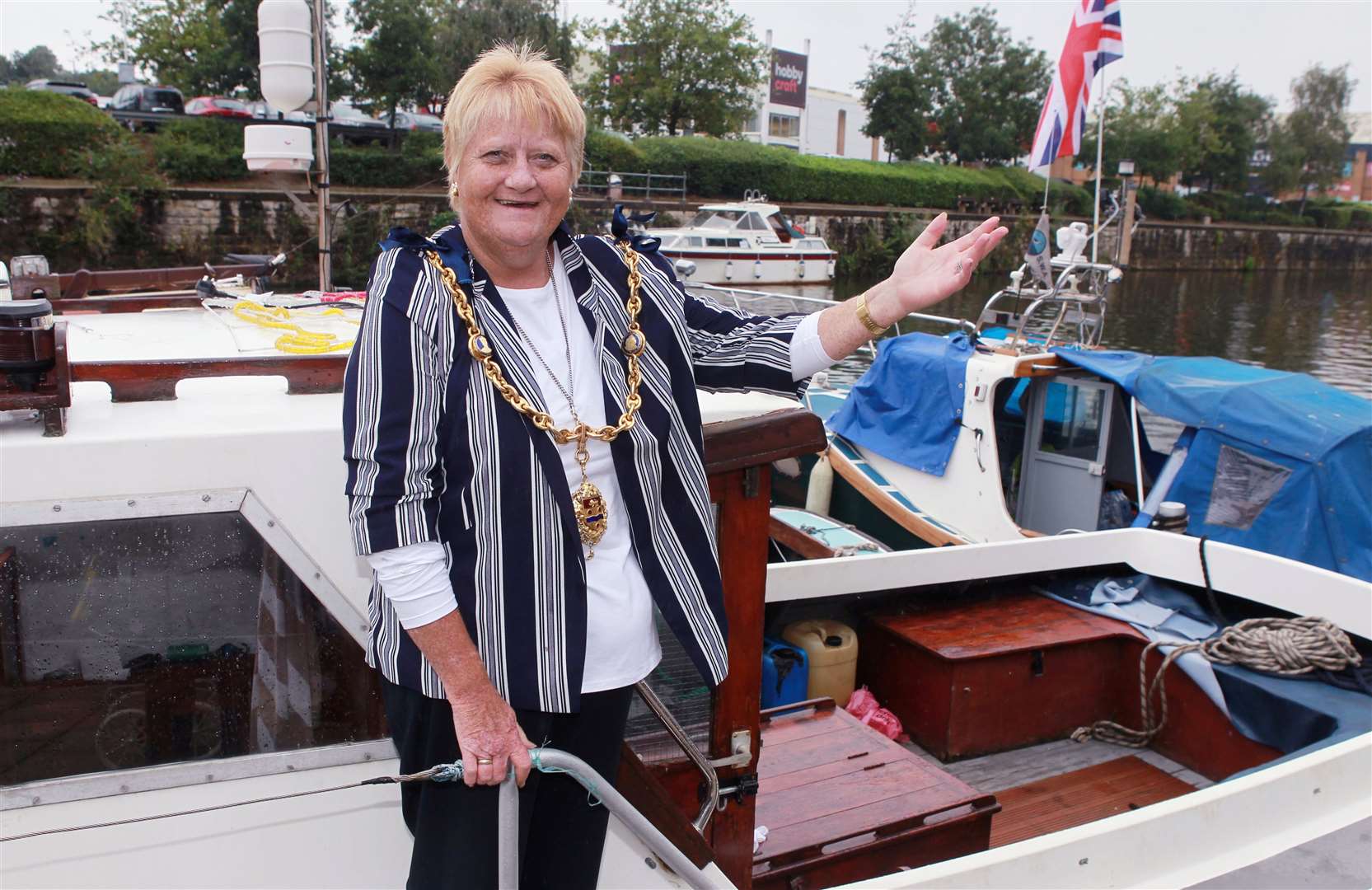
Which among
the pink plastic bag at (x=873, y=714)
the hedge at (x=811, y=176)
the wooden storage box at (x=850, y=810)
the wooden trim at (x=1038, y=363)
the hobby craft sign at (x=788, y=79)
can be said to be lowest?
the pink plastic bag at (x=873, y=714)

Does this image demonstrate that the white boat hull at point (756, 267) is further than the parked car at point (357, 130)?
No

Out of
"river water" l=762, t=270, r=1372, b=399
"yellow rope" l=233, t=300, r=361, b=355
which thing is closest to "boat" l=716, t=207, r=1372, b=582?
"yellow rope" l=233, t=300, r=361, b=355

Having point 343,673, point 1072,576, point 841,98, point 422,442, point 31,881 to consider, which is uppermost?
point 841,98

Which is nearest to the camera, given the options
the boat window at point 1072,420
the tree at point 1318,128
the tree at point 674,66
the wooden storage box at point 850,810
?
the wooden storage box at point 850,810

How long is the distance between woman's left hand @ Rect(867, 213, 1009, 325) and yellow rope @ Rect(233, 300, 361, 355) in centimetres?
130

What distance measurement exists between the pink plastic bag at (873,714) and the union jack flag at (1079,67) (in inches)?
267

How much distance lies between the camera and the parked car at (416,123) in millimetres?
29297

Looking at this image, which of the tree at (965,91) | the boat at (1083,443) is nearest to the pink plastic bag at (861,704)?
the boat at (1083,443)

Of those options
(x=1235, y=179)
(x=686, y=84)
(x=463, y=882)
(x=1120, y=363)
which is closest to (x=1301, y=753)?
(x=463, y=882)

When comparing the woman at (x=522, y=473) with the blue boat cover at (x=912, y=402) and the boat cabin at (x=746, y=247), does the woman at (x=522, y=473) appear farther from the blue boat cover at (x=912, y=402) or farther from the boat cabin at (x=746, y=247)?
the boat cabin at (x=746, y=247)

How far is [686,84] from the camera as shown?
3738cm

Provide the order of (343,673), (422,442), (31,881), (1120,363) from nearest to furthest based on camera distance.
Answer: (422,442) < (31,881) < (343,673) < (1120,363)

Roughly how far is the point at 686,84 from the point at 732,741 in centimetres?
3752

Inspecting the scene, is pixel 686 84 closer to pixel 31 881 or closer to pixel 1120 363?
pixel 1120 363
